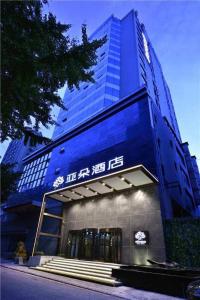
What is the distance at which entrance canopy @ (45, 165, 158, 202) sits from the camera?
1248 centimetres

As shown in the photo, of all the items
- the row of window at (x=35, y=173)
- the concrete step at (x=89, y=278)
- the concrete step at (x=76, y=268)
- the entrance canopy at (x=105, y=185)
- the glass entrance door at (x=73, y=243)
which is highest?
the row of window at (x=35, y=173)

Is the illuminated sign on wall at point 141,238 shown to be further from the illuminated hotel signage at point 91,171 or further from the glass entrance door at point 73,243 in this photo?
the illuminated hotel signage at point 91,171

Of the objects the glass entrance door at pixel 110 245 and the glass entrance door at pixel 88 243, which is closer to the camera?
the glass entrance door at pixel 110 245

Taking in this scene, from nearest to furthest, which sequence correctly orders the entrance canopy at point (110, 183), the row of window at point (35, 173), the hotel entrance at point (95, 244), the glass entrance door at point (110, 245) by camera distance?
the entrance canopy at point (110, 183), the glass entrance door at point (110, 245), the hotel entrance at point (95, 244), the row of window at point (35, 173)

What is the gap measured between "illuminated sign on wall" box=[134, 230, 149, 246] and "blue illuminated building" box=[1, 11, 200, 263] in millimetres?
319

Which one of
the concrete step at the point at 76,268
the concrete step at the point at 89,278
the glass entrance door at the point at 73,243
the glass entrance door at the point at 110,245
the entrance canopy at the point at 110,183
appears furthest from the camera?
the glass entrance door at the point at 73,243

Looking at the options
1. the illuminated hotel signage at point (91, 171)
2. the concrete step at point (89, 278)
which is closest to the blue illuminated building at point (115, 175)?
the illuminated hotel signage at point (91, 171)

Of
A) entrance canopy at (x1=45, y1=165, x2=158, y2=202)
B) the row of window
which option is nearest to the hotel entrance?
entrance canopy at (x1=45, y1=165, x2=158, y2=202)

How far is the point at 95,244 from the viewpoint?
47.0 ft

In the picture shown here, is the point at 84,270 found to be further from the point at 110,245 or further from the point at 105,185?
the point at 105,185

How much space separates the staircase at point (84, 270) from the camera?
9.01 meters

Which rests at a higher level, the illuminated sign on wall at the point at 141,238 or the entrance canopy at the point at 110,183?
the entrance canopy at the point at 110,183

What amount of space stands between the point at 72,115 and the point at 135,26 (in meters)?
26.7

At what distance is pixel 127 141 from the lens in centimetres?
1728
